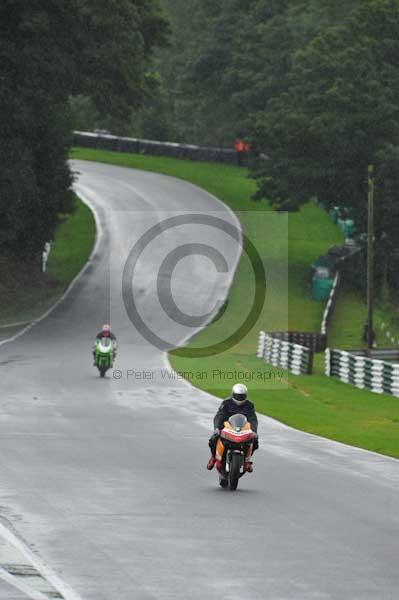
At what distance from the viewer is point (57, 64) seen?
5428 centimetres

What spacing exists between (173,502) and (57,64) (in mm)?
39582

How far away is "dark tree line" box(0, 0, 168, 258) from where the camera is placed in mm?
54094

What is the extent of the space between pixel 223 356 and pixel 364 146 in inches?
1017

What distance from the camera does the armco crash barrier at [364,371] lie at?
39.8 metres

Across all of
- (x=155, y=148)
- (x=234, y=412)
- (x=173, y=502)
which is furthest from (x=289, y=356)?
(x=155, y=148)

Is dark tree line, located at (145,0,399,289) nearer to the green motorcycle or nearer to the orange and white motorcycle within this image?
the green motorcycle

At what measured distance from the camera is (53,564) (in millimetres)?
12695

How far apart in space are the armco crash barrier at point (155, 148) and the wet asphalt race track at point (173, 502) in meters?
81.2

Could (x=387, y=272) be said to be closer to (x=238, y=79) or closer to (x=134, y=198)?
(x=134, y=198)

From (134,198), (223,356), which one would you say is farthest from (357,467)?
(134,198)

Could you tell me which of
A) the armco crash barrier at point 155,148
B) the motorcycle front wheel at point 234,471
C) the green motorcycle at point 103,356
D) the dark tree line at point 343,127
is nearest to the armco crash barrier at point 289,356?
the green motorcycle at point 103,356

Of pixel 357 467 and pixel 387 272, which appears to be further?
pixel 387 272

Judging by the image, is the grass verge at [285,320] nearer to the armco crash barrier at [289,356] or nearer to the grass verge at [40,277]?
the armco crash barrier at [289,356]

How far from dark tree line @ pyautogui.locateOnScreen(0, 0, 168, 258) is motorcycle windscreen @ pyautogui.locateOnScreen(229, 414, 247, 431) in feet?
122
